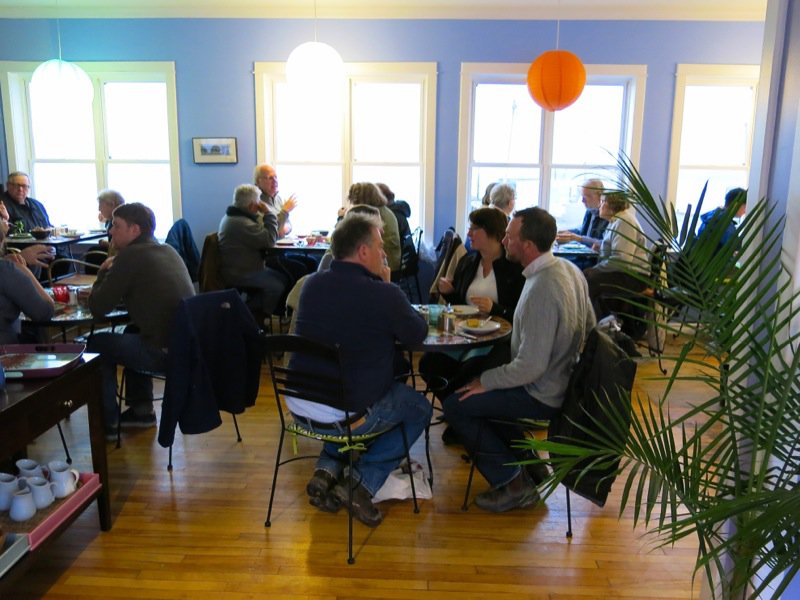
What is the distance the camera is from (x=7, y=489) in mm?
2047

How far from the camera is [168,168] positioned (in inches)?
241

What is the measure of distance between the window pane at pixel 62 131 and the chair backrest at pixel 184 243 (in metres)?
2.04

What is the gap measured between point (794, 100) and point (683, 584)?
161cm

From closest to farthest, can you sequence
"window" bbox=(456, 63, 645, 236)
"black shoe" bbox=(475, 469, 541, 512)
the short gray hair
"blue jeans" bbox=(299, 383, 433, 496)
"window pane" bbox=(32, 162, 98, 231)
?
1. "blue jeans" bbox=(299, 383, 433, 496)
2. "black shoe" bbox=(475, 469, 541, 512)
3. the short gray hair
4. "window" bbox=(456, 63, 645, 236)
5. "window pane" bbox=(32, 162, 98, 231)

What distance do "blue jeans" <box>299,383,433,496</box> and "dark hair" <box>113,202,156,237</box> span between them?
128 cm

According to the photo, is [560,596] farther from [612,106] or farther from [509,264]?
[612,106]

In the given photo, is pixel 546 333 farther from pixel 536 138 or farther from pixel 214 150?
pixel 214 150

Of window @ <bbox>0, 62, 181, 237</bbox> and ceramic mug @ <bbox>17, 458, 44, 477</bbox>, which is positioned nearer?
ceramic mug @ <bbox>17, 458, 44, 477</bbox>

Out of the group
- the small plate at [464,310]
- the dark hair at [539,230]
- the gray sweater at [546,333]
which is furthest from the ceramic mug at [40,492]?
the dark hair at [539,230]

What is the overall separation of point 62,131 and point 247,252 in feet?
10.1

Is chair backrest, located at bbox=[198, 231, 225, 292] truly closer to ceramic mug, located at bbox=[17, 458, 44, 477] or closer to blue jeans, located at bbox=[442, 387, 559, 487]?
ceramic mug, located at bbox=[17, 458, 44, 477]

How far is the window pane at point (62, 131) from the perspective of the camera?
242 inches

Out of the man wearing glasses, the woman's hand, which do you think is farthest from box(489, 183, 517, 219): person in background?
the man wearing glasses

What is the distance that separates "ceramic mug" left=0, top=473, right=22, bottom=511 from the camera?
202 cm
